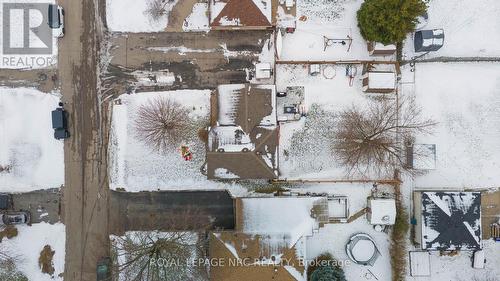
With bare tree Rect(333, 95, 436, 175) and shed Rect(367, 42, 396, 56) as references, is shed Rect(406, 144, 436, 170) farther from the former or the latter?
shed Rect(367, 42, 396, 56)

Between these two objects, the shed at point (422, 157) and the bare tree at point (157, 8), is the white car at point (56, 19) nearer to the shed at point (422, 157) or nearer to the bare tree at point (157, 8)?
the bare tree at point (157, 8)

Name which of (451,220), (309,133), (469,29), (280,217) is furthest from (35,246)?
(469,29)

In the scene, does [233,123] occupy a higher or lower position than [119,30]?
lower

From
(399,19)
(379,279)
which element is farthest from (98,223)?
(399,19)

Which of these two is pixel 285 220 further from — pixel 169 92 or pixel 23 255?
pixel 23 255

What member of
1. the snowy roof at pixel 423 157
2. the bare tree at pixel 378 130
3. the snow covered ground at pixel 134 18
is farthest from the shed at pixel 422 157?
the snow covered ground at pixel 134 18

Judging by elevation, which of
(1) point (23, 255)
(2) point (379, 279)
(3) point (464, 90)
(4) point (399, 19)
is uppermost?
(4) point (399, 19)
